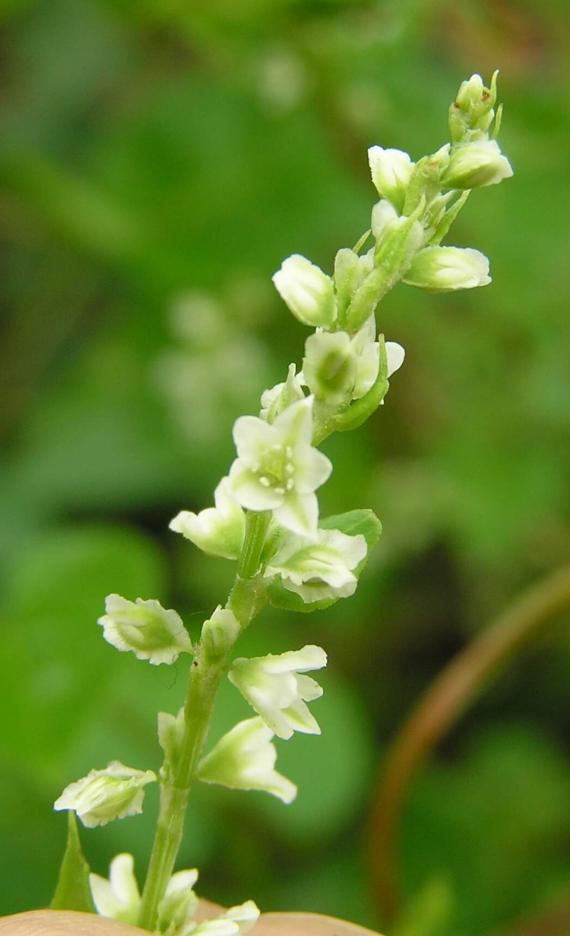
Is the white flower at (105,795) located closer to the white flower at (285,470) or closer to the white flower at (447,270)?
the white flower at (285,470)

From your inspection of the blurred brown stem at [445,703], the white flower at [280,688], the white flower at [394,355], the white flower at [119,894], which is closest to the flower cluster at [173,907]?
the white flower at [119,894]

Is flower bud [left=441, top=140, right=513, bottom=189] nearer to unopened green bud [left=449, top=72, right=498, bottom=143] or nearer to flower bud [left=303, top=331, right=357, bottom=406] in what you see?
unopened green bud [left=449, top=72, right=498, bottom=143]

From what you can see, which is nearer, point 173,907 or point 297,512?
point 297,512

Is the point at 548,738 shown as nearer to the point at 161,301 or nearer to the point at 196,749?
the point at 161,301

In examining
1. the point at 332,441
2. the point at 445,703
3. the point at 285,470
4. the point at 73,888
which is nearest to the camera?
the point at 285,470

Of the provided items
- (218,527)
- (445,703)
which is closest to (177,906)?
(218,527)

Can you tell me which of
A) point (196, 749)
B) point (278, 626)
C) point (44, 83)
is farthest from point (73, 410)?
point (196, 749)

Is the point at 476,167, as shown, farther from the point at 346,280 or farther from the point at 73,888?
the point at 73,888

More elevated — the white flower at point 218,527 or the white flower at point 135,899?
the white flower at point 218,527
